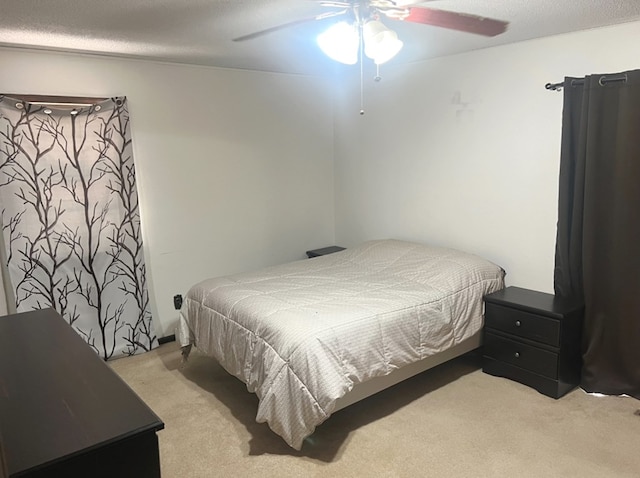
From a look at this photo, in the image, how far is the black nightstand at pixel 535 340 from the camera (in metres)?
2.88

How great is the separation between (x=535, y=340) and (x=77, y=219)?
3.10m

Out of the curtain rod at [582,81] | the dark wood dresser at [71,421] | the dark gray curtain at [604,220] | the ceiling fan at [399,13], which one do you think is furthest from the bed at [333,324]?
the ceiling fan at [399,13]

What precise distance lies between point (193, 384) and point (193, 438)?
2.08 feet

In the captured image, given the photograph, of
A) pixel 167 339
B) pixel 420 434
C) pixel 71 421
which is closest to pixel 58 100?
pixel 167 339

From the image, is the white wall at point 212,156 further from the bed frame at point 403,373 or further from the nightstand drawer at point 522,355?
the nightstand drawer at point 522,355

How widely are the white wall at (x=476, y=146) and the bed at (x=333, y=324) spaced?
1.02ft

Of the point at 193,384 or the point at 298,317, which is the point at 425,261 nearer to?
the point at 298,317

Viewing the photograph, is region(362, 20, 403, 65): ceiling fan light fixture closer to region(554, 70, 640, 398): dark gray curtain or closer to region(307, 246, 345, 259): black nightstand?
region(554, 70, 640, 398): dark gray curtain

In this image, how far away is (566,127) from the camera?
2986mm

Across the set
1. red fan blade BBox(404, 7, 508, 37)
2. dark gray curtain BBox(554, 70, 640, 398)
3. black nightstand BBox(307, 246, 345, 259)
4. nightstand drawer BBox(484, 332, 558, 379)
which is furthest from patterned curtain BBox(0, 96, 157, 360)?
dark gray curtain BBox(554, 70, 640, 398)

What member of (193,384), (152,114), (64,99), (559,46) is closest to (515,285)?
(559,46)

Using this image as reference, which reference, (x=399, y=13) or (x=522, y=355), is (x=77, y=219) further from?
(x=522, y=355)

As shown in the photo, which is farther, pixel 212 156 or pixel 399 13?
pixel 212 156

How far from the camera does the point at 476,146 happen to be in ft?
11.7
